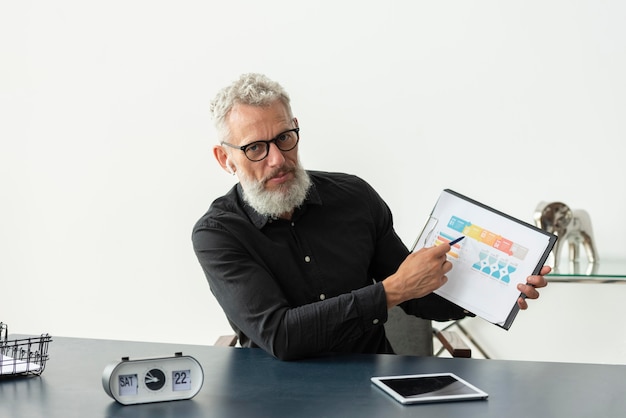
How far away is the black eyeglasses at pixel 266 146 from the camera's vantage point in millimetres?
2668

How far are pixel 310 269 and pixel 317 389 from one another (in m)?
0.74

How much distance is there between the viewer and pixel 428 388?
2.02m

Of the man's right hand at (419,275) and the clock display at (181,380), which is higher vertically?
the man's right hand at (419,275)

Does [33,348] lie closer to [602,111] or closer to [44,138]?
[44,138]

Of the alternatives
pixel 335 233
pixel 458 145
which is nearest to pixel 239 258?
pixel 335 233

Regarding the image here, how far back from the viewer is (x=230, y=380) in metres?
2.17

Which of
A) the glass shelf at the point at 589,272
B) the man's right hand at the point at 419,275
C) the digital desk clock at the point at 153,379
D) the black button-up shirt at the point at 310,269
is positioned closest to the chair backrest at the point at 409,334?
the black button-up shirt at the point at 310,269

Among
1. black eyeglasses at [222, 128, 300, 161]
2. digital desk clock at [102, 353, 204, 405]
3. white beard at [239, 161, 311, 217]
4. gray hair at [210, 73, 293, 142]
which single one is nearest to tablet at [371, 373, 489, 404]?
digital desk clock at [102, 353, 204, 405]

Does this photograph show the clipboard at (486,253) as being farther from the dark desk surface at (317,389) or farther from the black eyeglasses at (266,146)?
the black eyeglasses at (266,146)

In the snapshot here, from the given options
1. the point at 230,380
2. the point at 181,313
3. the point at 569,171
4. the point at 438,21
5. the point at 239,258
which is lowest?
the point at 181,313

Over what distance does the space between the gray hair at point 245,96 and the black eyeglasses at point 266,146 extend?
0.09 meters

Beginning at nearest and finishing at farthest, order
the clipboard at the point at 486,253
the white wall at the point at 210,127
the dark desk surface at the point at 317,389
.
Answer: the dark desk surface at the point at 317,389 < the clipboard at the point at 486,253 < the white wall at the point at 210,127

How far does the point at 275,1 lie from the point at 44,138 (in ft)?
4.85

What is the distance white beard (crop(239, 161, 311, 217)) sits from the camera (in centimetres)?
270
